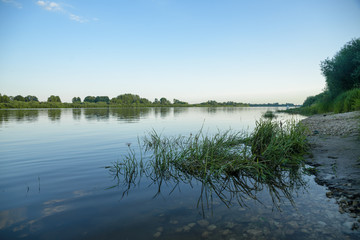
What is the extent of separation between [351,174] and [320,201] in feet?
7.53

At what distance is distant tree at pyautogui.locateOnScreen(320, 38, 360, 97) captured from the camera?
28.3 metres

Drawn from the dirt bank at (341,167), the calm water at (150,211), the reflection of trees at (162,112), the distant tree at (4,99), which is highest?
the distant tree at (4,99)

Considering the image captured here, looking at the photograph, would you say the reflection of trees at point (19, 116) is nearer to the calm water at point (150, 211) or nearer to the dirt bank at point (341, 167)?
the calm water at point (150, 211)

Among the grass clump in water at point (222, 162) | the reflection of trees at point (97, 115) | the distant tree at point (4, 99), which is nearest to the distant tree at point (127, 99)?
the distant tree at point (4, 99)

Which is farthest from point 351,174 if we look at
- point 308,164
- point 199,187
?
point 199,187

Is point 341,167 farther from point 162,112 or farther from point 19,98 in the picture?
point 19,98

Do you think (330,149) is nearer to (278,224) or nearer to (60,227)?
(278,224)

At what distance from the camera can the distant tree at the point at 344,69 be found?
2834 centimetres

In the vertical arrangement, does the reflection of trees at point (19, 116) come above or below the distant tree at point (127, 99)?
below

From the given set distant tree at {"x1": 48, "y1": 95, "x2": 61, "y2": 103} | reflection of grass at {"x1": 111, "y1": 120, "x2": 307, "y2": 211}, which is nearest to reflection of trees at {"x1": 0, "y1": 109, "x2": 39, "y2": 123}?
reflection of grass at {"x1": 111, "y1": 120, "x2": 307, "y2": 211}

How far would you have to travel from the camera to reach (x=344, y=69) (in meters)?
29.5

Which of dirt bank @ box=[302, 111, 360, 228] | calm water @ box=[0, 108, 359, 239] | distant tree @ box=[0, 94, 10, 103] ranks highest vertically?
distant tree @ box=[0, 94, 10, 103]

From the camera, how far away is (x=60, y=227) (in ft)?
13.0

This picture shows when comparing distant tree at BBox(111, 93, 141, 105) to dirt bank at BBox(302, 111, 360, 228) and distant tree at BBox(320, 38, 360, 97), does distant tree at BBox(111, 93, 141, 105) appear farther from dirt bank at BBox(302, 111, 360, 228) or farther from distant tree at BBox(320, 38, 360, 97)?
dirt bank at BBox(302, 111, 360, 228)
